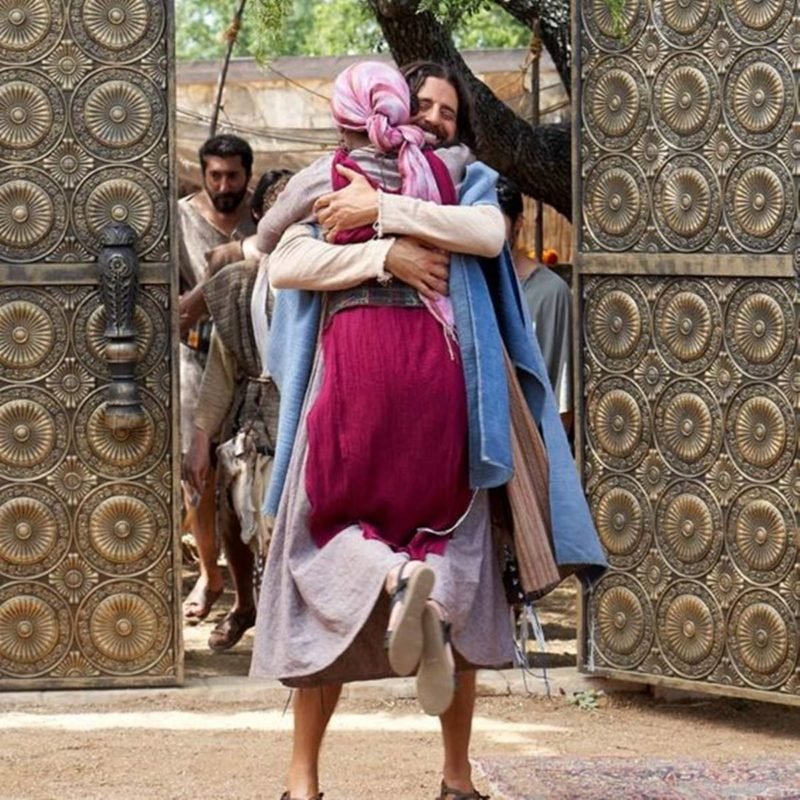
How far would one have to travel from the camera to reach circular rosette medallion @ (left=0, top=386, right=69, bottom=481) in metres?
7.27

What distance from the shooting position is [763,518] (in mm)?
6895

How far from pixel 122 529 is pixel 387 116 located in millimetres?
2435

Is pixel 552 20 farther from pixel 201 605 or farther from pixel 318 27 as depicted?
pixel 318 27

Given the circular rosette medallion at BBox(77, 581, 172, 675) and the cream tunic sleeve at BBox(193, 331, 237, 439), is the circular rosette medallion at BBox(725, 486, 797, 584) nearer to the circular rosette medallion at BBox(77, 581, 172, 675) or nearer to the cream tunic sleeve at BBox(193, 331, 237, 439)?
the circular rosette medallion at BBox(77, 581, 172, 675)

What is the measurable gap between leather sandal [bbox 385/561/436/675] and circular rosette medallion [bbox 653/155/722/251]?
2317mm

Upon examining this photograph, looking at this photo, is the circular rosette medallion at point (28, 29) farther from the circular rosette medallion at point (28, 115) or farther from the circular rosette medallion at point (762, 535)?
the circular rosette medallion at point (762, 535)

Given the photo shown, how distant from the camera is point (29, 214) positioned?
23.7 ft

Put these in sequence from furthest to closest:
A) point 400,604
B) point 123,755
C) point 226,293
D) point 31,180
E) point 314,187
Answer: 1. point 226,293
2. point 31,180
3. point 123,755
4. point 314,187
5. point 400,604

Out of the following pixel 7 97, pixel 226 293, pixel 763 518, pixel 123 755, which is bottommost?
pixel 123 755

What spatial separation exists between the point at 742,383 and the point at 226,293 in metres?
1.94

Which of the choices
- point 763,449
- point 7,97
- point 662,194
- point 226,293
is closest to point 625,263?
point 662,194

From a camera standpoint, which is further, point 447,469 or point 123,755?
point 123,755

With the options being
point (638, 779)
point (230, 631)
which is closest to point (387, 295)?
point (638, 779)

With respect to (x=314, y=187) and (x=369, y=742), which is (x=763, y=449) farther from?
(x=314, y=187)
